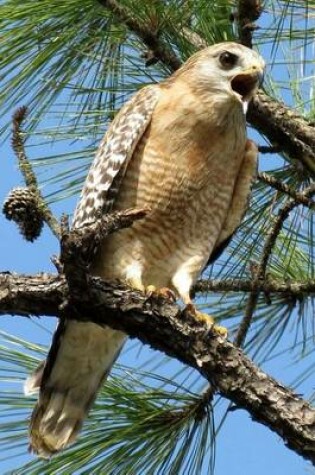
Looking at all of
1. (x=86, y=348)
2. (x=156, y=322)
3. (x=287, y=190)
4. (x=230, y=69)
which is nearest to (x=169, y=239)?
(x=86, y=348)

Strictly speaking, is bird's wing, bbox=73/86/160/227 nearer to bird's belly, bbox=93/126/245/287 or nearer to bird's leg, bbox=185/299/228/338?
bird's belly, bbox=93/126/245/287

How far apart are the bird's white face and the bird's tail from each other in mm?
1105

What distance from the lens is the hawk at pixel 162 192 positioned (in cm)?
404

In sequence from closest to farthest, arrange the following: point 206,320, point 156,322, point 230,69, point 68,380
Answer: point 156,322
point 206,320
point 68,380
point 230,69

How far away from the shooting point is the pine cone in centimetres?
364

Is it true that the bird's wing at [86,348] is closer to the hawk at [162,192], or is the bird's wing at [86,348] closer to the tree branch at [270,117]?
the hawk at [162,192]

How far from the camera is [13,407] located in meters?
3.83

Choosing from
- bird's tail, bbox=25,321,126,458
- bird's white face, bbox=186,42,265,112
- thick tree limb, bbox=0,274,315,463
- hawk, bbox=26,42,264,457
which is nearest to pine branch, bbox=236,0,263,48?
bird's white face, bbox=186,42,265,112

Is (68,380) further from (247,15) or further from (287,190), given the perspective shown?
(247,15)

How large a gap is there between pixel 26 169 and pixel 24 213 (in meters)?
0.17

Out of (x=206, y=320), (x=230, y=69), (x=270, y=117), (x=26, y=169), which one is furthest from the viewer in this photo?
(x=230, y=69)

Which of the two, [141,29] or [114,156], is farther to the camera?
[114,156]

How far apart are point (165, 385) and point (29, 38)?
A: 1390 mm

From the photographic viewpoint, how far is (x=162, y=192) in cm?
412
